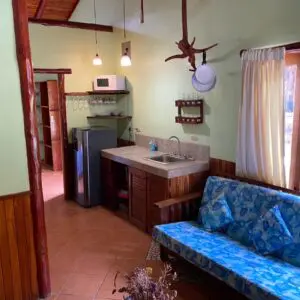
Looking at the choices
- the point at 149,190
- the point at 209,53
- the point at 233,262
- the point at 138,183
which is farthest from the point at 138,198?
the point at 209,53

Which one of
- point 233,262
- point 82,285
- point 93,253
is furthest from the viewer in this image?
point 93,253

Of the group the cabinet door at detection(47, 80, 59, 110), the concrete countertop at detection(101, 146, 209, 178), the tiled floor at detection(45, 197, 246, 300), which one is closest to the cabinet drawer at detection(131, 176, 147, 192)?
the concrete countertop at detection(101, 146, 209, 178)

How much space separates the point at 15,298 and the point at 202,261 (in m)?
1.53

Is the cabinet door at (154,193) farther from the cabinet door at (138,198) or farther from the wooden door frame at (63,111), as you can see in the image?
the wooden door frame at (63,111)

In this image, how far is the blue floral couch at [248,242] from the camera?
2.20 m

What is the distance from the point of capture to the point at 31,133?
2.54 m

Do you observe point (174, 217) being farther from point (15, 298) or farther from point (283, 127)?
point (15, 298)

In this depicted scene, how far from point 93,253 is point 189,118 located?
1.93 metres

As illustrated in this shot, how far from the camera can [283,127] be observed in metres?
2.86

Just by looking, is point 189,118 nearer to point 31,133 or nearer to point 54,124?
point 31,133

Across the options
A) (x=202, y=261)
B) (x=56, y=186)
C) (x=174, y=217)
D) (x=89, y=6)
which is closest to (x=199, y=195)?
(x=174, y=217)

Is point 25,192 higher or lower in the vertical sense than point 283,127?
lower

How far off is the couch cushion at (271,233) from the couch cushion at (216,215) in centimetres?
35

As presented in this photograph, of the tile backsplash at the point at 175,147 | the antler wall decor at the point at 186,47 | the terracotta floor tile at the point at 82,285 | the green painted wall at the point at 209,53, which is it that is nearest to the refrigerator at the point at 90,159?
the tile backsplash at the point at 175,147
